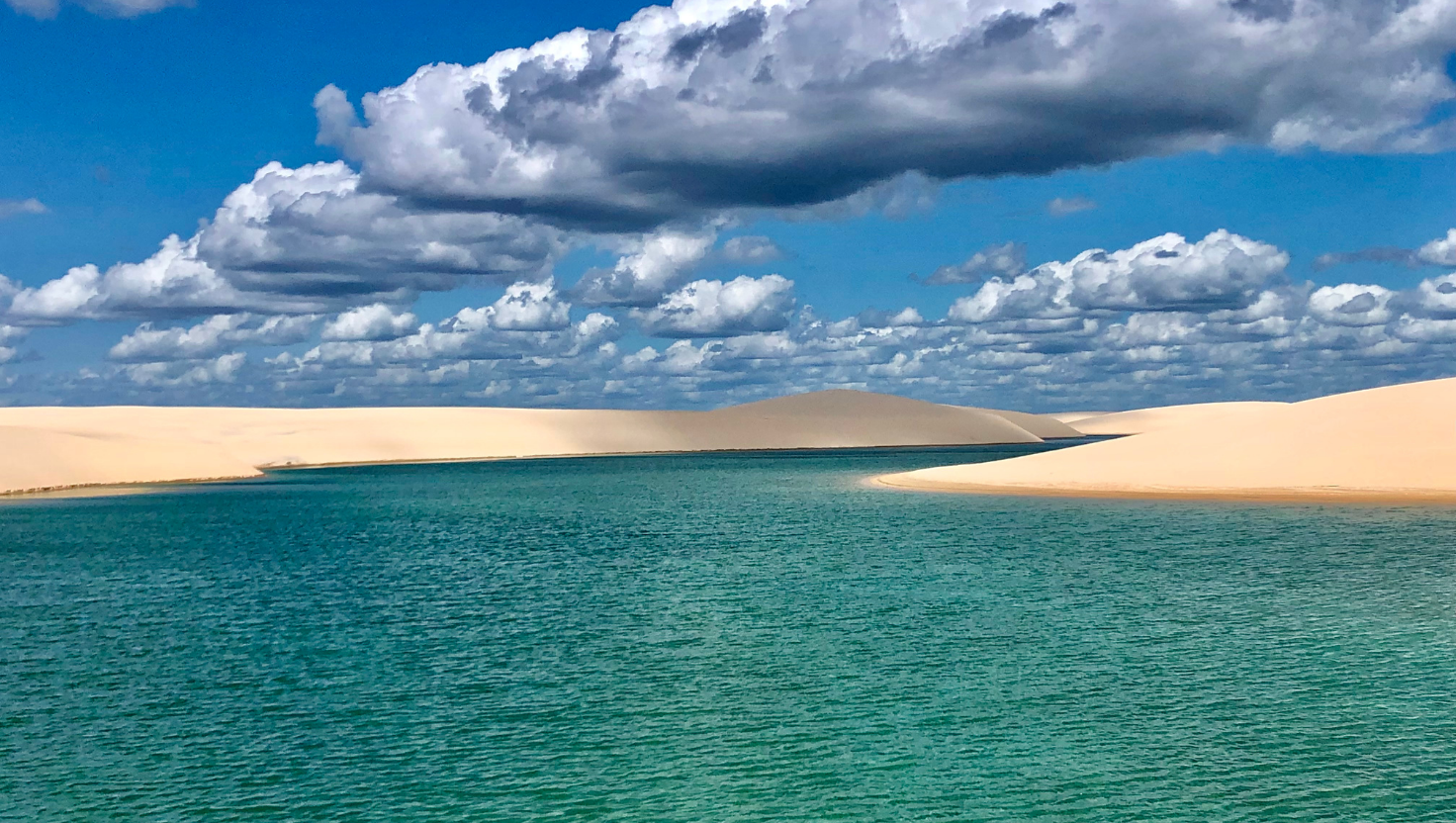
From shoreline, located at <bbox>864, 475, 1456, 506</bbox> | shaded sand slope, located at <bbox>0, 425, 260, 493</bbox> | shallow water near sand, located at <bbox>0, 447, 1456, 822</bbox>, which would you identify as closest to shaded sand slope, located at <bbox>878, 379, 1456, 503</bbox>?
shoreline, located at <bbox>864, 475, 1456, 506</bbox>

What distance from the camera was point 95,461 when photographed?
9994 cm

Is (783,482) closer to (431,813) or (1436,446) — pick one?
(1436,446)

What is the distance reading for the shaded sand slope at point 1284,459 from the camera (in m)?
64.1

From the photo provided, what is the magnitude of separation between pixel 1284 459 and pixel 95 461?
290 ft

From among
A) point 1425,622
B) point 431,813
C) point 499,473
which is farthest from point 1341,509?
point 499,473

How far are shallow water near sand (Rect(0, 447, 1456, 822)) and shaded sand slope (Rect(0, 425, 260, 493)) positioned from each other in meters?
52.3

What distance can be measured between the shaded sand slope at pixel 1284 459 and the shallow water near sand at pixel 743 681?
21919 mm

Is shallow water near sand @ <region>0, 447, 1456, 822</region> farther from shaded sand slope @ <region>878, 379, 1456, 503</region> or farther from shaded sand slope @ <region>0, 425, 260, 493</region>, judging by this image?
shaded sand slope @ <region>0, 425, 260, 493</region>

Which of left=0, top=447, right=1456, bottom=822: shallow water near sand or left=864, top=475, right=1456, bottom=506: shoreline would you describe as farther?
left=864, top=475, right=1456, bottom=506: shoreline

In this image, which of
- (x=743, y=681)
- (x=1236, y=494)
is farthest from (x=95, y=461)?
(x=743, y=681)

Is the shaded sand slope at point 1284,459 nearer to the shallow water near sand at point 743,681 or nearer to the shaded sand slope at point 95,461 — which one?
the shallow water near sand at point 743,681

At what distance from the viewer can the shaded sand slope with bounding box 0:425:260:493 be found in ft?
296

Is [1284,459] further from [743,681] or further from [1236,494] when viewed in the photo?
[743,681]

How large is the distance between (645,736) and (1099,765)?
625 centimetres
